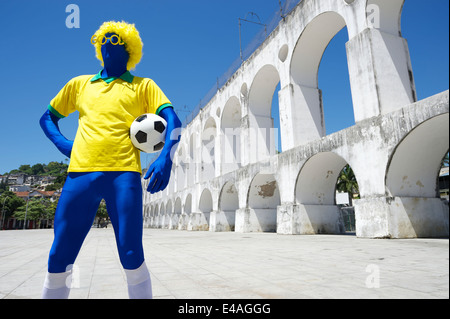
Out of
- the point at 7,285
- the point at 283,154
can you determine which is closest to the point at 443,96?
the point at 283,154

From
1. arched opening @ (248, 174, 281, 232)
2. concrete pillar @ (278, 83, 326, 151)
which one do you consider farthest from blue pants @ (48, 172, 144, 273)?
arched opening @ (248, 174, 281, 232)

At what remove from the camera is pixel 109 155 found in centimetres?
215

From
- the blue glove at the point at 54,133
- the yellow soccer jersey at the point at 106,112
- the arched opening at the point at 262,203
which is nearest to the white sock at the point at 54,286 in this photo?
the yellow soccer jersey at the point at 106,112

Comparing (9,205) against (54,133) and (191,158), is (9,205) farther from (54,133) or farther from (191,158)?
(54,133)

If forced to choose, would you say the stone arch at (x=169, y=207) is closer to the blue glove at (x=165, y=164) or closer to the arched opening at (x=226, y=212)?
the arched opening at (x=226, y=212)

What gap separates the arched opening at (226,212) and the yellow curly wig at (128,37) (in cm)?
1727

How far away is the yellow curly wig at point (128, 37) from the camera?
8.27 ft

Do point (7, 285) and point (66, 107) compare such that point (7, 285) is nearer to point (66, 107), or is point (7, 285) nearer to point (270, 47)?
point (66, 107)

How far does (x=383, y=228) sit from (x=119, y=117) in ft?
27.7

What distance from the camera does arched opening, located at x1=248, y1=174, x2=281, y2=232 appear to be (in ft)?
53.1

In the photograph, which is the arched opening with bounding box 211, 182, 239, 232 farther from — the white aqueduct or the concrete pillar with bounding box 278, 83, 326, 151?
the concrete pillar with bounding box 278, 83, 326, 151

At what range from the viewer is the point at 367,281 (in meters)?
3.11

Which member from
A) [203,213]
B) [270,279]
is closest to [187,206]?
[203,213]
